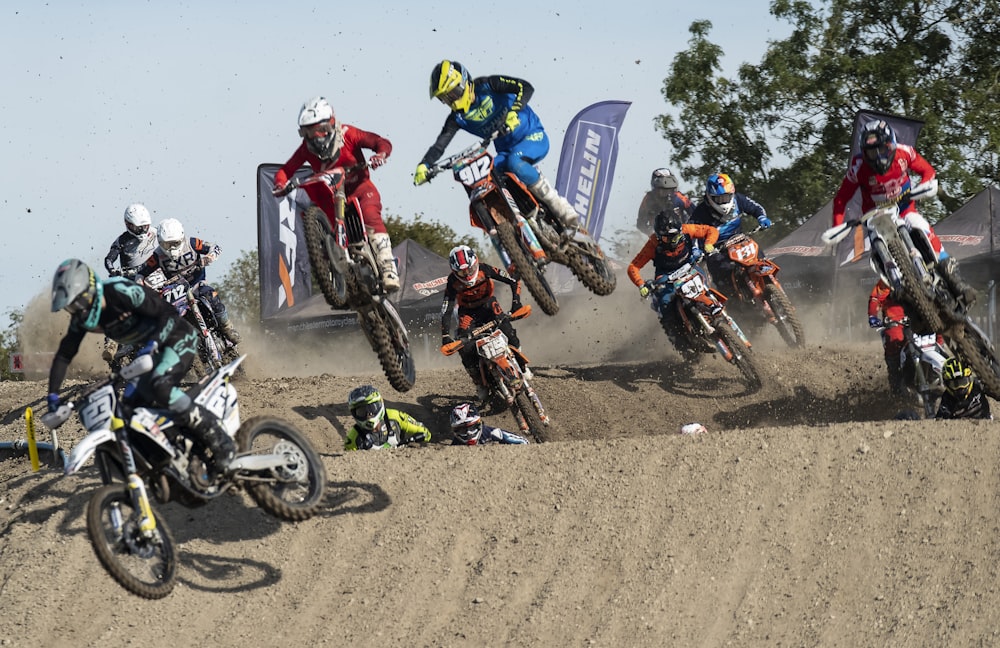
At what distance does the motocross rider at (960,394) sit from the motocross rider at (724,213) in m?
4.50

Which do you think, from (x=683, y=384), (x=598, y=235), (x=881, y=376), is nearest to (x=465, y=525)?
(x=683, y=384)

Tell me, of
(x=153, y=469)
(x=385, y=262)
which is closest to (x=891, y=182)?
(x=385, y=262)

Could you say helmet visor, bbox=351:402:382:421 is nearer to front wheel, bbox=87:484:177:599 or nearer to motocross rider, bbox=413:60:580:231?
motocross rider, bbox=413:60:580:231

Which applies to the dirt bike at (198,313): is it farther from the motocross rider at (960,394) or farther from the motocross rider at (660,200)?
the motocross rider at (960,394)

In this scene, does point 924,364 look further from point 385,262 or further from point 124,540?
point 124,540

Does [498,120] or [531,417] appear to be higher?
[498,120]

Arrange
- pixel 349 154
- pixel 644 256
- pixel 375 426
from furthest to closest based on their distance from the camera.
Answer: pixel 644 256 → pixel 375 426 → pixel 349 154

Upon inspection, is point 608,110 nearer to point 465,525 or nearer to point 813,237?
point 813,237

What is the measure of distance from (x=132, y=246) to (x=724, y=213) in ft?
27.7

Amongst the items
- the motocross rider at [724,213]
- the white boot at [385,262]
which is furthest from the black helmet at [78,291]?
the motocross rider at [724,213]

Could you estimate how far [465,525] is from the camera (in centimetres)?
1170

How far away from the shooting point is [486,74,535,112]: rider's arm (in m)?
12.4

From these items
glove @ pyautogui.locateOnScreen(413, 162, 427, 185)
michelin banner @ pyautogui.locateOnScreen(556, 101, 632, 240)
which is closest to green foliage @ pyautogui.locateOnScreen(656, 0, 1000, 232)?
michelin banner @ pyautogui.locateOnScreen(556, 101, 632, 240)

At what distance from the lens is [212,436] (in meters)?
9.51
